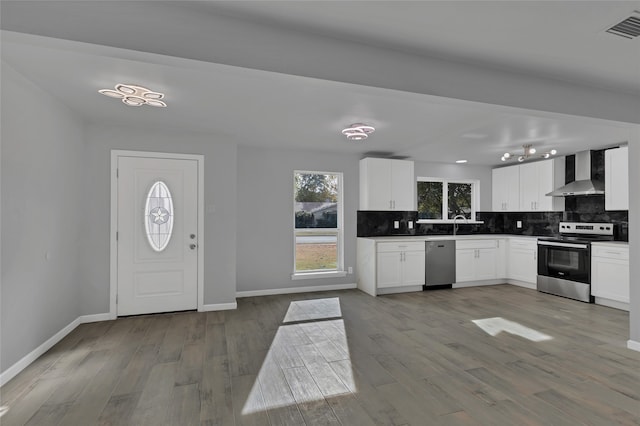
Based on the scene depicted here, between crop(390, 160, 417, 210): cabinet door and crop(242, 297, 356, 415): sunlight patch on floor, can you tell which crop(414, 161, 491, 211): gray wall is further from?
crop(242, 297, 356, 415): sunlight patch on floor

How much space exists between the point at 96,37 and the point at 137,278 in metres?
3.37

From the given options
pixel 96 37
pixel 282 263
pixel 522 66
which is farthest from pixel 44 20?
pixel 282 263

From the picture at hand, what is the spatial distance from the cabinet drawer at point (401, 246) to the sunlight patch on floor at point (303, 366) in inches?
63.4

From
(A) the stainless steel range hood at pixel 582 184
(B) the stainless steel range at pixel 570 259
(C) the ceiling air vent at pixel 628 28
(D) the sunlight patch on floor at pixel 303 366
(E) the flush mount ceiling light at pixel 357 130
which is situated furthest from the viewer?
(A) the stainless steel range hood at pixel 582 184

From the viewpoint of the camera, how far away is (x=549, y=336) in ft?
11.6

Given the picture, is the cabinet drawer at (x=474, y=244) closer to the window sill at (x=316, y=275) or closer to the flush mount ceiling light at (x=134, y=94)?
the window sill at (x=316, y=275)

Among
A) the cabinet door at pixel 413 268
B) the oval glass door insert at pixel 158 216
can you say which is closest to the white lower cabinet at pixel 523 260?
the cabinet door at pixel 413 268

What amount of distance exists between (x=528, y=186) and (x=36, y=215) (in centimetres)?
739

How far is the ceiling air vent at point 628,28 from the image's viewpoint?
1.88 m

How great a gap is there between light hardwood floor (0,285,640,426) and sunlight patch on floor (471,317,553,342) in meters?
0.09

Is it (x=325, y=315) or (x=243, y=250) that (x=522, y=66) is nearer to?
(x=325, y=315)

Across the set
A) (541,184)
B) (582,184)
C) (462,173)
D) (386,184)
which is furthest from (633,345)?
(462,173)

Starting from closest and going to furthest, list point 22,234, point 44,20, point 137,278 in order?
point 44,20 < point 22,234 < point 137,278

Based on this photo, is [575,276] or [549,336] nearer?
[549,336]
